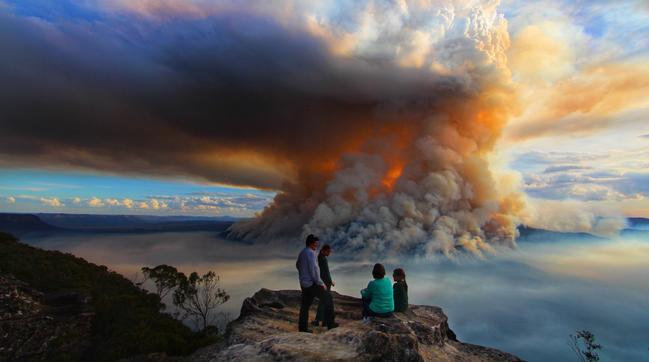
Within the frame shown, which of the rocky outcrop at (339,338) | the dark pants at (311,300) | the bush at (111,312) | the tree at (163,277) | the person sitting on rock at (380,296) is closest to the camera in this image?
the rocky outcrop at (339,338)

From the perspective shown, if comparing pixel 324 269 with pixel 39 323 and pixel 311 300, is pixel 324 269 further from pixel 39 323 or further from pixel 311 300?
pixel 39 323

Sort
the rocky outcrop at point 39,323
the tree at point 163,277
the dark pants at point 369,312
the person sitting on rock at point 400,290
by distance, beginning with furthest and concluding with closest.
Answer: the tree at point 163,277
the rocky outcrop at point 39,323
the person sitting on rock at point 400,290
the dark pants at point 369,312

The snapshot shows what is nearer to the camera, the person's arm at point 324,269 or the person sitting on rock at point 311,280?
the person sitting on rock at point 311,280

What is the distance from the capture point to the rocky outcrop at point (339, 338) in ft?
39.5

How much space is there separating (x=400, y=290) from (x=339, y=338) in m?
6.28

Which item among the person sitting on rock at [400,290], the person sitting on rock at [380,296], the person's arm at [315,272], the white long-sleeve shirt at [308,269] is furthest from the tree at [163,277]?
the person sitting on rock at [380,296]

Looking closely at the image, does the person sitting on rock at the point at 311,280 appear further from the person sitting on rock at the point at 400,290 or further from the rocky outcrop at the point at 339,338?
the person sitting on rock at the point at 400,290

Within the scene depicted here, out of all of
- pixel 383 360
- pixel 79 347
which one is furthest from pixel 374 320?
pixel 79 347

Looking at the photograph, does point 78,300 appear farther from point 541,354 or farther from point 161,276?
point 541,354

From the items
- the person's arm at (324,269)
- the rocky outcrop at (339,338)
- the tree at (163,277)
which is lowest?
the tree at (163,277)

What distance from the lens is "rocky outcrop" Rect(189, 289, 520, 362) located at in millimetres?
12047

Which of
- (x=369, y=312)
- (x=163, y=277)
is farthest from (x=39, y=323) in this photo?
(x=163, y=277)

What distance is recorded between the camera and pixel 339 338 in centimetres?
1293

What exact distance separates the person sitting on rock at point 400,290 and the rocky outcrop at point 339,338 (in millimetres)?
455
